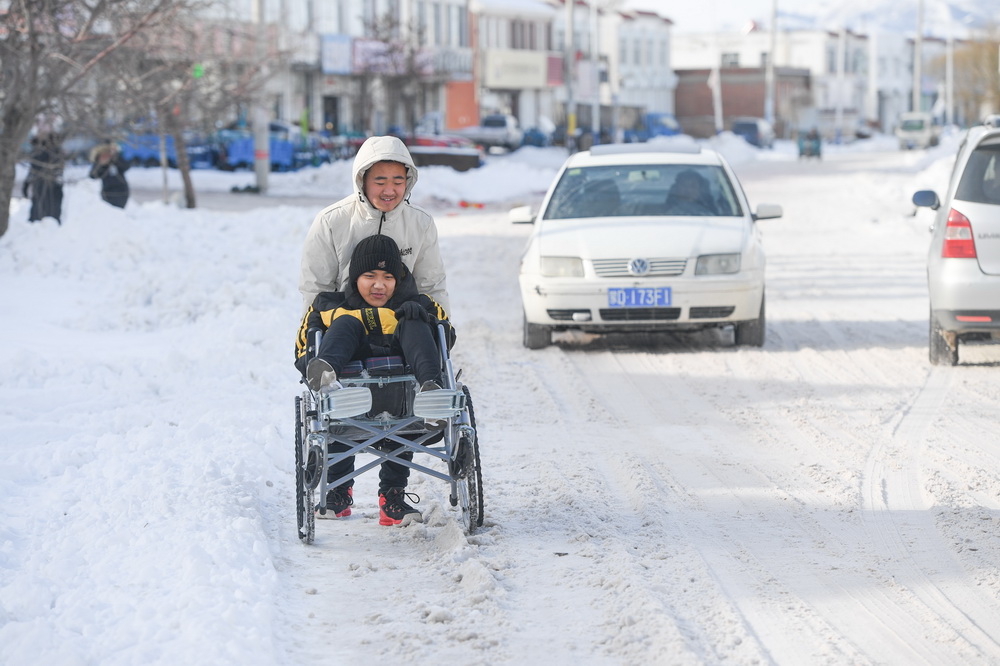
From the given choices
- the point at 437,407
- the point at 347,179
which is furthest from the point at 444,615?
the point at 347,179

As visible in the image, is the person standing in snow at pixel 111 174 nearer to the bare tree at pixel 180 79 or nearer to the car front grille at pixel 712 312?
the bare tree at pixel 180 79

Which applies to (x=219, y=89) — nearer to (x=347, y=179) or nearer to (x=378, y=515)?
(x=347, y=179)

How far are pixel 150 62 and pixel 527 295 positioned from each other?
34.1 feet

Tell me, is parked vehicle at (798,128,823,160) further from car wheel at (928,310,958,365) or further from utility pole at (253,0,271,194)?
car wheel at (928,310,958,365)

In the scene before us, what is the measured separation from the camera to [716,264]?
10.5m

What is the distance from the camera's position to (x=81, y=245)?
51.6 feet

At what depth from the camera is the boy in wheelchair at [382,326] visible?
218 inches

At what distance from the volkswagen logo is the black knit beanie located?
4911 millimetres

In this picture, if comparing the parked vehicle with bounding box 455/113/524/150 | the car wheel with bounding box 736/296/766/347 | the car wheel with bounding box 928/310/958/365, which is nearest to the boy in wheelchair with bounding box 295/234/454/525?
the car wheel with bounding box 928/310/958/365

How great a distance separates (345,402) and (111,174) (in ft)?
56.7

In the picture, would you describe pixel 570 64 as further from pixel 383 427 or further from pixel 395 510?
pixel 383 427

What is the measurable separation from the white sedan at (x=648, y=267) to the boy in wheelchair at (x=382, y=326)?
15.4 ft

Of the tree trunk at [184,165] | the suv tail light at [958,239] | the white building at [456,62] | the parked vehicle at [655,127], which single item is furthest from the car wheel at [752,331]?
the parked vehicle at [655,127]

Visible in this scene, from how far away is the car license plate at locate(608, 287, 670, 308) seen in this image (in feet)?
34.1
